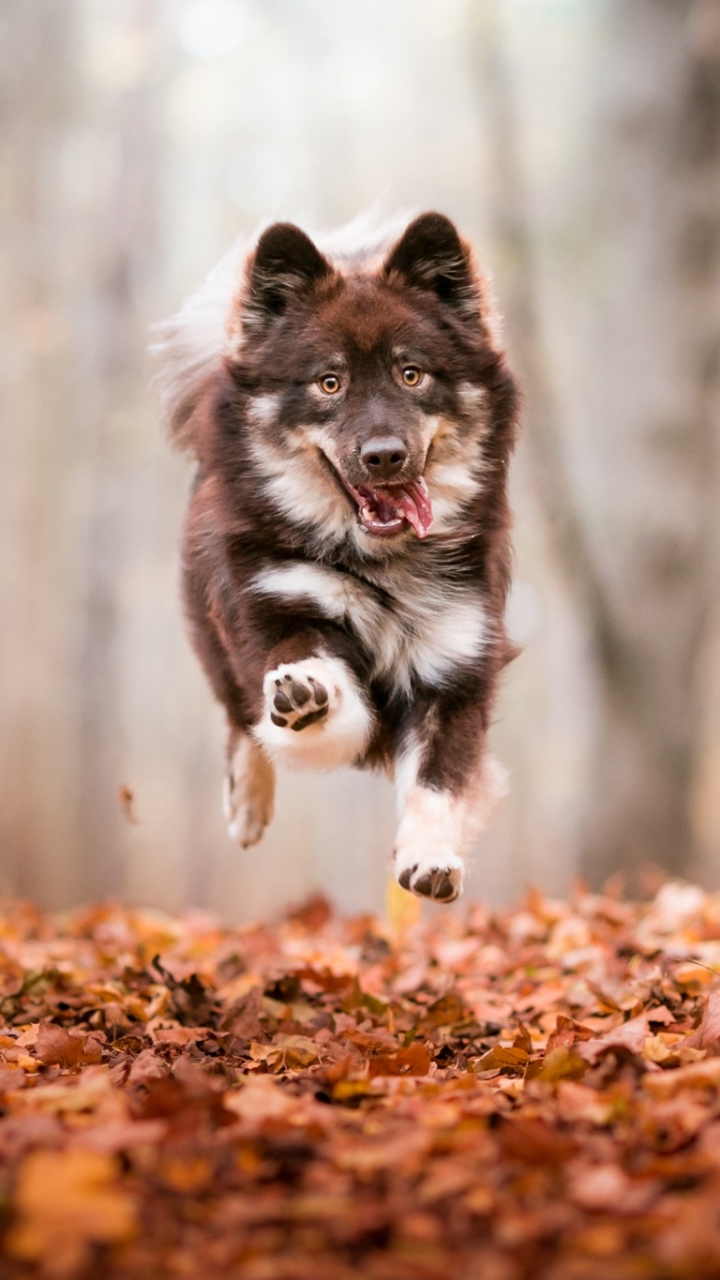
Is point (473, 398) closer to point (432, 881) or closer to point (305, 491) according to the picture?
point (305, 491)

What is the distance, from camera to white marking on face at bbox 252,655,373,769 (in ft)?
14.0

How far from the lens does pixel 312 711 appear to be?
422cm

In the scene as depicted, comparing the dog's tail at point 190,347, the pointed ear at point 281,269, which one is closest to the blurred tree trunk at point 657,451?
the dog's tail at point 190,347

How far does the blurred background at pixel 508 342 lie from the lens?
9562 mm

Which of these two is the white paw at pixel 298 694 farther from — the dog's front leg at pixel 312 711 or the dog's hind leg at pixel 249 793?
the dog's hind leg at pixel 249 793

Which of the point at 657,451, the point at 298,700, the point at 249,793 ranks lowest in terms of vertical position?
the point at 249,793

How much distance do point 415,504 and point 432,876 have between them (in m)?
1.27

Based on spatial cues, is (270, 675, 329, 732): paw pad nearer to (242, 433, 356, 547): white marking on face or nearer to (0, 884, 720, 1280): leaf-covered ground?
(242, 433, 356, 547): white marking on face

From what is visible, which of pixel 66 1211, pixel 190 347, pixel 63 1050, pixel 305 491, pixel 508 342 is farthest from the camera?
pixel 508 342

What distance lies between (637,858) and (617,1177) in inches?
290

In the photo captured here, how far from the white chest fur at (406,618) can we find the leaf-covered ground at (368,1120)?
46.4 inches

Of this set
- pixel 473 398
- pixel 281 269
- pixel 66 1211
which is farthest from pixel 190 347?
pixel 66 1211

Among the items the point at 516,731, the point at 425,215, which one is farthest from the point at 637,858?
the point at 516,731

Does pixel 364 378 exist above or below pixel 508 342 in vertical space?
below
